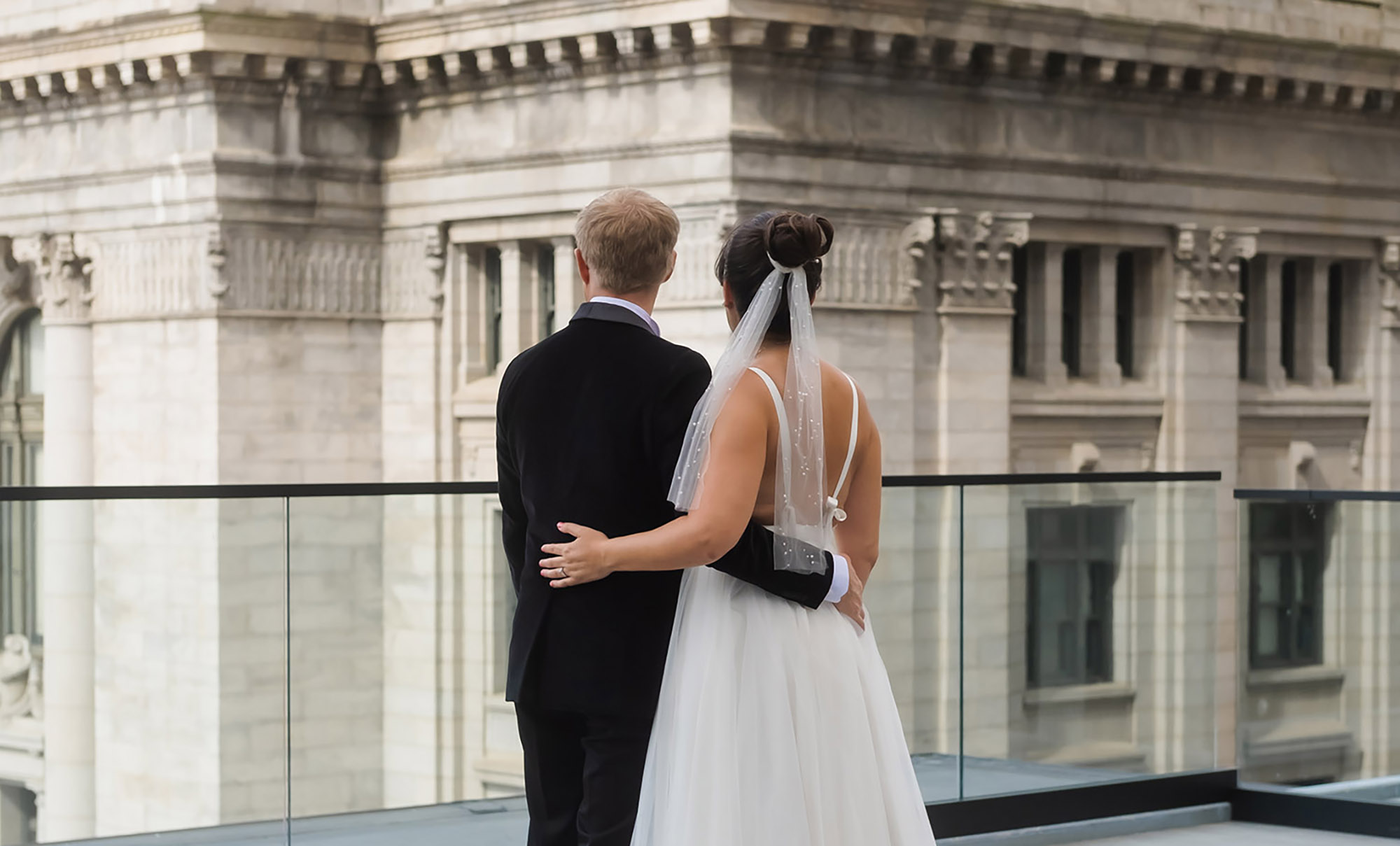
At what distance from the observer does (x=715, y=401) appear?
5.17 m

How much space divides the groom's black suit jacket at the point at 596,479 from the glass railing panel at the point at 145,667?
3.27 m

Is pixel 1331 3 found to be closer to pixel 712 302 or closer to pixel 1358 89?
pixel 1358 89

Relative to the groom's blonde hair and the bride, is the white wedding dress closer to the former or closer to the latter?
the bride

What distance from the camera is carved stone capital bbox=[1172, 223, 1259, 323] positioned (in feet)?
91.7

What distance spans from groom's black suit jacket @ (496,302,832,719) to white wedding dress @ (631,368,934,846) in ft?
0.46

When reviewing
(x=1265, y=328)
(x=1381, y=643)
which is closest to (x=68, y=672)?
(x=1381, y=643)

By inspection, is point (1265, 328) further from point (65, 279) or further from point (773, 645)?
point (773, 645)

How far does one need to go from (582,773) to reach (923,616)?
193 inches

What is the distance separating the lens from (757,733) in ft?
17.5

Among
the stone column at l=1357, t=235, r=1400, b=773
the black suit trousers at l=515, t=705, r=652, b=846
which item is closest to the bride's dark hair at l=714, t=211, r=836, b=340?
the black suit trousers at l=515, t=705, r=652, b=846

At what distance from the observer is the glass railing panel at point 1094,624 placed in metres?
9.71

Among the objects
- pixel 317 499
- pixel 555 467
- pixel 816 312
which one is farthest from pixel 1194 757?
pixel 816 312

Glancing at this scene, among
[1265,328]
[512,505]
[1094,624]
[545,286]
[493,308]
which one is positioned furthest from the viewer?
[1265,328]

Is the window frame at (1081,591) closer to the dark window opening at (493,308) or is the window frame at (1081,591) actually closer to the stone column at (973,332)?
the stone column at (973,332)
